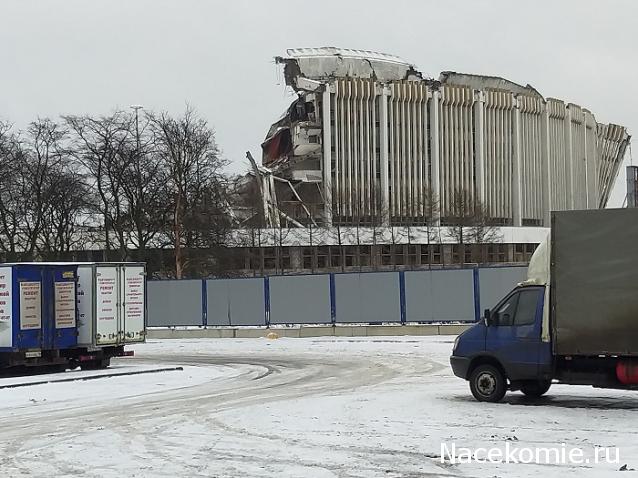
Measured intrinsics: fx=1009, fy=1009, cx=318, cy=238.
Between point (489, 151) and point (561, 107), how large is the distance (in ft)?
48.0

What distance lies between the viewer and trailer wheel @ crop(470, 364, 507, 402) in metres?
16.9

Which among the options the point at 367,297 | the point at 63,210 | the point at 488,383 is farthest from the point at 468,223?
the point at 488,383

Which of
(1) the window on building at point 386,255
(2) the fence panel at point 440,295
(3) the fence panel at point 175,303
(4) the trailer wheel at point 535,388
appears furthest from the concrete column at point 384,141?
(4) the trailer wheel at point 535,388

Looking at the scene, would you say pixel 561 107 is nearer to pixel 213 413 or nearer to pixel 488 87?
pixel 488 87

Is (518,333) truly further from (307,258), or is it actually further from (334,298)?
(307,258)

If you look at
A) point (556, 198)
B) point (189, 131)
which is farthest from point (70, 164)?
point (556, 198)

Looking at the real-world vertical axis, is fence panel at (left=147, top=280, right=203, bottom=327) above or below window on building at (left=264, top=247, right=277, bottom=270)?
below

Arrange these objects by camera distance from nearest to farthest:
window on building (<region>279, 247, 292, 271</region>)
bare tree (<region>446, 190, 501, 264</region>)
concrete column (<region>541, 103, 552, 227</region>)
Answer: bare tree (<region>446, 190, 501, 264</region>) < window on building (<region>279, 247, 292, 271</region>) < concrete column (<region>541, 103, 552, 227</region>)

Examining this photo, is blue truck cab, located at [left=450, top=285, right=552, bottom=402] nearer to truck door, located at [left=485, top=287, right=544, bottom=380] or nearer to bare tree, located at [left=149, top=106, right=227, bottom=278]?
truck door, located at [left=485, top=287, right=544, bottom=380]

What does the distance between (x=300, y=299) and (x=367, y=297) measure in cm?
308

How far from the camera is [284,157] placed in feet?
328

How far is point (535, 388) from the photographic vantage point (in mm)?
17547

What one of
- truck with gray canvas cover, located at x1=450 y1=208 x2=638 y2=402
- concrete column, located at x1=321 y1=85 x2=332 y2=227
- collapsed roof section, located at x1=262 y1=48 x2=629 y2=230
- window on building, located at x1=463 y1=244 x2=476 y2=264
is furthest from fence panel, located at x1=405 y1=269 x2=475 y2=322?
concrete column, located at x1=321 y1=85 x2=332 y2=227

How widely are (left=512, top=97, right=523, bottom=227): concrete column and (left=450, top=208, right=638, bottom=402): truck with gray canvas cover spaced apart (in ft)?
290
